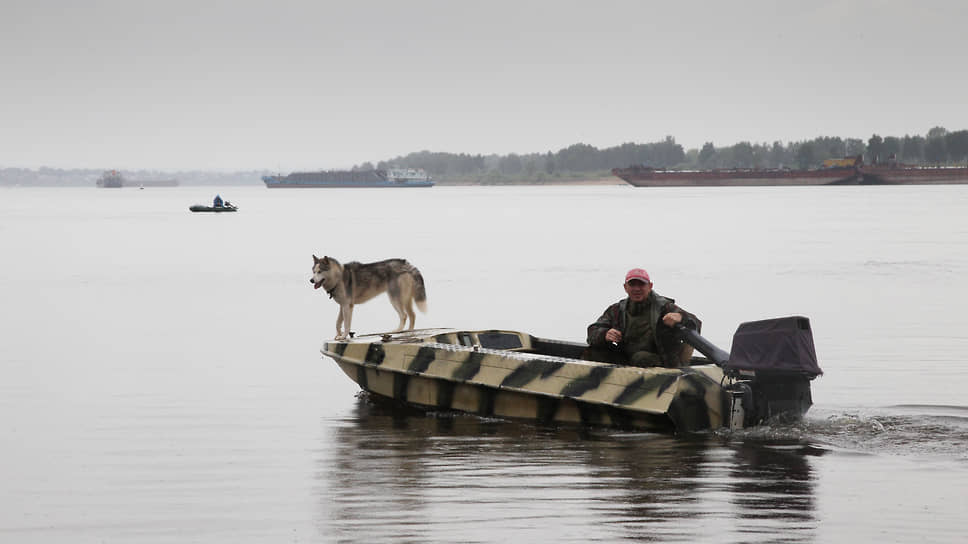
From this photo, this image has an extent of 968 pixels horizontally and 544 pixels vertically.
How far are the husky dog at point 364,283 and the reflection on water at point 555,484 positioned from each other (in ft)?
12.8

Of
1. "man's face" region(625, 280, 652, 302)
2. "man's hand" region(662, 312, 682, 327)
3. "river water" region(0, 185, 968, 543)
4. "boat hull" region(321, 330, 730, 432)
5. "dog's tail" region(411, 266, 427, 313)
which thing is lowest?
"river water" region(0, 185, 968, 543)

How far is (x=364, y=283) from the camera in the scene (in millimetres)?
17188

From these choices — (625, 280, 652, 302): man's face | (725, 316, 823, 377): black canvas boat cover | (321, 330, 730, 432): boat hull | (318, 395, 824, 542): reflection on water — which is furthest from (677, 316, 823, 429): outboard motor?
(625, 280, 652, 302): man's face

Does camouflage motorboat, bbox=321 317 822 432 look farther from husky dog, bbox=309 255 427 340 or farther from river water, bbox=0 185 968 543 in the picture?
husky dog, bbox=309 255 427 340

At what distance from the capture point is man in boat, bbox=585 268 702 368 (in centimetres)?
1220

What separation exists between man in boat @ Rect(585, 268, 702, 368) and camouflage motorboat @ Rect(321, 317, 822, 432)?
207 mm

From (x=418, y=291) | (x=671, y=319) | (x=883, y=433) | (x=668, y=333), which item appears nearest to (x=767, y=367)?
(x=671, y=319)

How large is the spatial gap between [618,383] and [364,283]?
240 inches

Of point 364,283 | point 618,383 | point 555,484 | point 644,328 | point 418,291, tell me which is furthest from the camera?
point 418,291

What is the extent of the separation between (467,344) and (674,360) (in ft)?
9.66

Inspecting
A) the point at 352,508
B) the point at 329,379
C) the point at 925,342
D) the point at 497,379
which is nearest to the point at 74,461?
the point at 352,508

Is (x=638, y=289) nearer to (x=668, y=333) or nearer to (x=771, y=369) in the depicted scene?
(x=668, y=333)

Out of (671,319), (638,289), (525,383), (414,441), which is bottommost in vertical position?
(414,441)

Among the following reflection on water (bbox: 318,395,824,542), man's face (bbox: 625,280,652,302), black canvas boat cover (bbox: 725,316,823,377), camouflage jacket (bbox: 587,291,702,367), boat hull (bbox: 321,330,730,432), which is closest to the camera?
reflection on water (bbox: 318,395,824,542)
